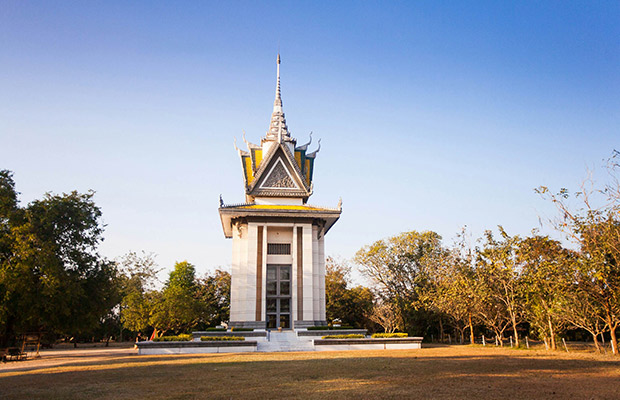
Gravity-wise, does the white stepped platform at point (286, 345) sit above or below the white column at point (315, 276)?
below

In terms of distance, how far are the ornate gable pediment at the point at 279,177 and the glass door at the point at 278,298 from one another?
235 inches

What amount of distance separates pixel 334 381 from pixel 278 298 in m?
22.0

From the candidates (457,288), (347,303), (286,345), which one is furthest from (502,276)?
(347,303)

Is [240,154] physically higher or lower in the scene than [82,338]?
higher

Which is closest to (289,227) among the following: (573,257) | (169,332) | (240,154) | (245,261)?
(245,261)

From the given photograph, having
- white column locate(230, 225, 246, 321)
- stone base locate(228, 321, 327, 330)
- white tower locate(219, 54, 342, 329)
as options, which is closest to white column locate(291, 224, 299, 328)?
white tower locate(219, 54, 342, 329)

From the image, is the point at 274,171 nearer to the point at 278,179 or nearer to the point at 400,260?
the point at 278,179

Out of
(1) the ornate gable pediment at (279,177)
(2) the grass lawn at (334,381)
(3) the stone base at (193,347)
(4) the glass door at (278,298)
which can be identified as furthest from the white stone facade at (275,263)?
(2) the grass lawn at (334,381)

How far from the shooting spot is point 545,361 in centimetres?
1534

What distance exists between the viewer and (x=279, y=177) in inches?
1407

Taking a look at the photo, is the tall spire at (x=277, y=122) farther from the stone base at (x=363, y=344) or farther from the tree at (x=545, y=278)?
the tree at (x=545, y=278)

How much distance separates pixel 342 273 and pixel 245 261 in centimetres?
1772

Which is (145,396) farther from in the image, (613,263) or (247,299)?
(247,299)

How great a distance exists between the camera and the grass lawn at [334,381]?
365 inches
